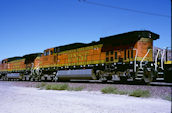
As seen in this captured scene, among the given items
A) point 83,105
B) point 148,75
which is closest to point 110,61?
point 148,75

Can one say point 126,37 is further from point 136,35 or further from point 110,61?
point 110,61

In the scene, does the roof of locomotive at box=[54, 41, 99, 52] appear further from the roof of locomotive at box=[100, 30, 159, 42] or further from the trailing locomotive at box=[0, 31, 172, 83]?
the roof of locomotive at box=[100, 30, 159, 42]

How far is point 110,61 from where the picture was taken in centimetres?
1673

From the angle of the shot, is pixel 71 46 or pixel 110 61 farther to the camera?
pixel 71 46

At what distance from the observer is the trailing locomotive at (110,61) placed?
550 inches

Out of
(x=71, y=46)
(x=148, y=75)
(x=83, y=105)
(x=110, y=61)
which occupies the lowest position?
(x=83, y=105)

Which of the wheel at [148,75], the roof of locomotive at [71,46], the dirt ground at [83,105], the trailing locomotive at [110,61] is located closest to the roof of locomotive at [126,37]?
the trailing locomotive at [110,61]

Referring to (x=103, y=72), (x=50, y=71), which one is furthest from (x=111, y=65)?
(x=50, y=71)

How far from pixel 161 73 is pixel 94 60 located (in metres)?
7.07

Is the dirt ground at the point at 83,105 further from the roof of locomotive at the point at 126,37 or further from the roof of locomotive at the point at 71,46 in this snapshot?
the roof of locomotive at the point at 71,46

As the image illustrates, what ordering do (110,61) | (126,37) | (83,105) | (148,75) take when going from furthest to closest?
(110,61), (126,37), (148,75), (83,105)

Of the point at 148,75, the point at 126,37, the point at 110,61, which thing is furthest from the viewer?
the point at 110,61

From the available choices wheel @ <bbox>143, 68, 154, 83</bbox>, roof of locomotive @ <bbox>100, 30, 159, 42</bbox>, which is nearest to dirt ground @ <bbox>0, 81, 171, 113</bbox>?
wheel @ <bbox>143, 68, 154, 83</bbox>

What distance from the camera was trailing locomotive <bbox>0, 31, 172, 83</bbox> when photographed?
550 inches
